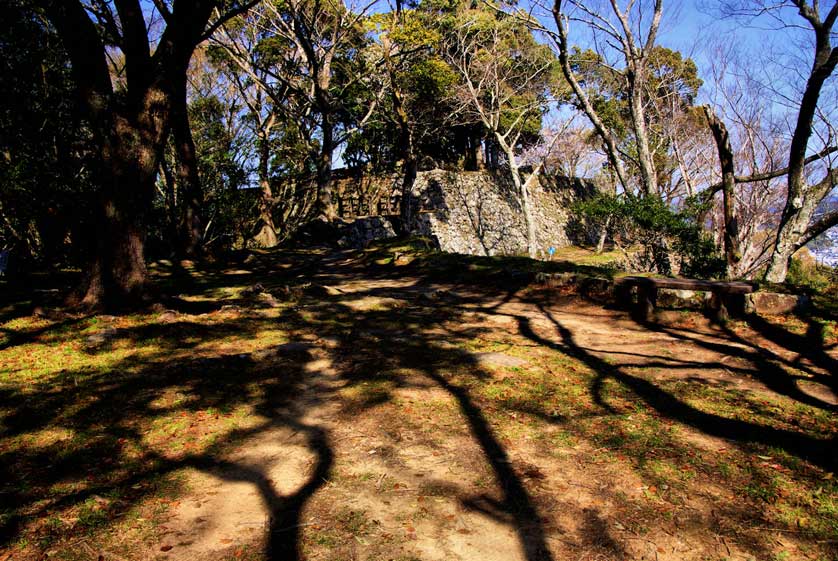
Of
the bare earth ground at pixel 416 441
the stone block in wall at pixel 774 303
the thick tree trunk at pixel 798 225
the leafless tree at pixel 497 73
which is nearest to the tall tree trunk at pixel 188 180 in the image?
the bare earth ground at pixel 416 441

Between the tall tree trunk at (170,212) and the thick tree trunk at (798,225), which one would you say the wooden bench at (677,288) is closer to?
the thick tree trunk at (798,225)

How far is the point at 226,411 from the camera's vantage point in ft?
12.5

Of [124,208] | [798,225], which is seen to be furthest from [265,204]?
[798,225]

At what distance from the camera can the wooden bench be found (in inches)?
229

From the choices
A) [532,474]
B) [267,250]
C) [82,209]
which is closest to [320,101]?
[267,250]

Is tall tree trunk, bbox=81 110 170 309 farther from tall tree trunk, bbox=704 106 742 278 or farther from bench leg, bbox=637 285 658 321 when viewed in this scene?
tall tree trunk, bbox=704 106 742 278

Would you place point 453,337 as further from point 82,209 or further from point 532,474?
point 82,209

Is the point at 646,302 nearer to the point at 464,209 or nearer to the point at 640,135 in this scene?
the point at 640,135

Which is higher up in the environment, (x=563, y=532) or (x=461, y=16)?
(x=461, y=16)

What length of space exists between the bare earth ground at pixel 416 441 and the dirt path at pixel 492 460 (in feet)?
0.05

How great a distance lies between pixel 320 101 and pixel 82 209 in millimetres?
8078

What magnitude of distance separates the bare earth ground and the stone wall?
53.9 feet

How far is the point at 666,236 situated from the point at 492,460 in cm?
858

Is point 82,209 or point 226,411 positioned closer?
point 226,411
